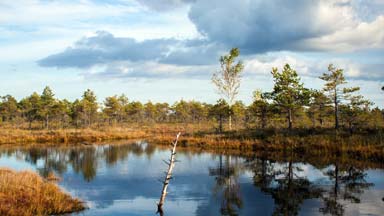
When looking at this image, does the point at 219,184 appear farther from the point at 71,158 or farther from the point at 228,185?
Answer: the point at 71,158

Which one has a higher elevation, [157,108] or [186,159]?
[157,108]

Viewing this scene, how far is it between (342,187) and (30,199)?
63.5 ft

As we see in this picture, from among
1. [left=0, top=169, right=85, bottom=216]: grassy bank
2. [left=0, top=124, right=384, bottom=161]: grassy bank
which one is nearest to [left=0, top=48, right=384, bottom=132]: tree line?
[left=0, top=124, right=384, bottom=161]: grassy bank

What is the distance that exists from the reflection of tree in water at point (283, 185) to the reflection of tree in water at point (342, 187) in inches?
45.3

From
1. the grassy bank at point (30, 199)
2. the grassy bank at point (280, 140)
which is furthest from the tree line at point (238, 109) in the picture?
the grassy bank at point (30, 199)

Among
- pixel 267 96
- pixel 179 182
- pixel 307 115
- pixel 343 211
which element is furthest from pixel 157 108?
pixel 343 211

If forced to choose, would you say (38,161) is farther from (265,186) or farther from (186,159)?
(265,186)

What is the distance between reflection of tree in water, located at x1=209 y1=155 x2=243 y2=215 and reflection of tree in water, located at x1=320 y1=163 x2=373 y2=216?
4732 millimetres

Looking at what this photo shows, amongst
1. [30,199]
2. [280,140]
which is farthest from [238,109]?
[30,199]

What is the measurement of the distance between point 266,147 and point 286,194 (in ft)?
71.0

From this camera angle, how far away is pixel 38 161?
1521 inches

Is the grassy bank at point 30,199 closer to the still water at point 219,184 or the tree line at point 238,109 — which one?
the still water at point 219,184

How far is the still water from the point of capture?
1938 cm

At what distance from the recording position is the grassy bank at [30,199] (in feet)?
50.7
